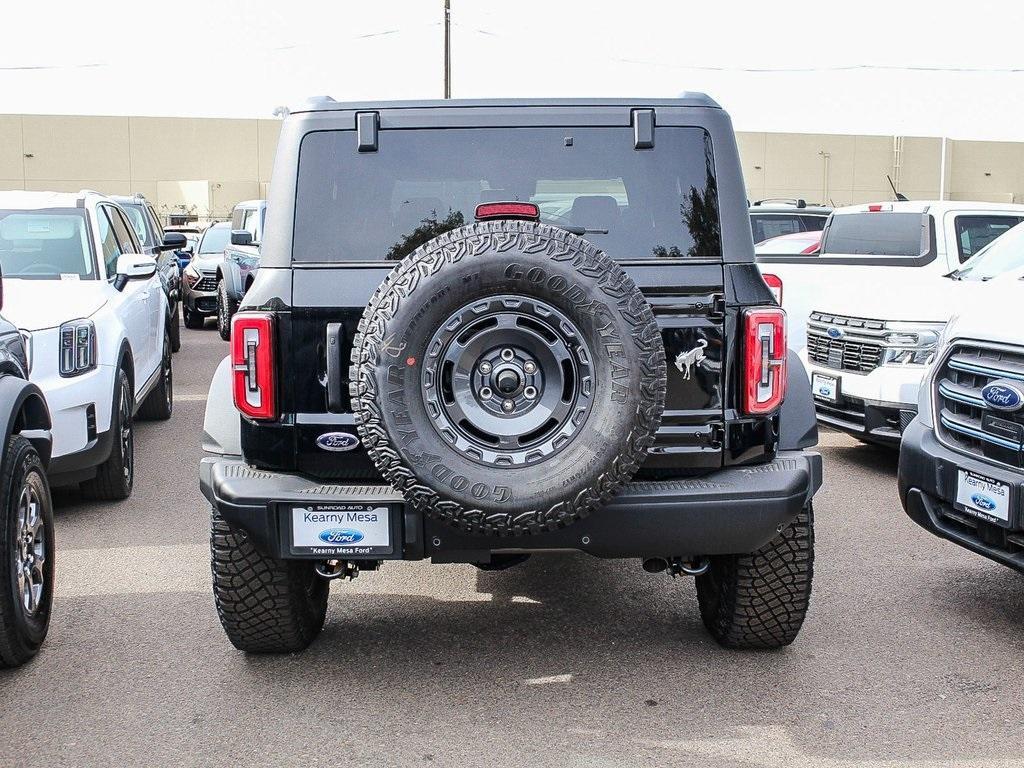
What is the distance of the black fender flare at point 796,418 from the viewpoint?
4.36 metres

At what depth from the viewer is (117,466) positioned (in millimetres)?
7211

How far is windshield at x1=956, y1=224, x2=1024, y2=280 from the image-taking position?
7406 mm

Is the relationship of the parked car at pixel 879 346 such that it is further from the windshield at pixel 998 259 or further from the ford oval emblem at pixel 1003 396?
the ford oval emblem at pixel 1003 396

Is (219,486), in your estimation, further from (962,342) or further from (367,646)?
(962,342)

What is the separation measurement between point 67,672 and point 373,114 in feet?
7.82

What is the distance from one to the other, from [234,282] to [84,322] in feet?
29.4

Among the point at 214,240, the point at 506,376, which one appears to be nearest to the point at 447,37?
the point at 214,240

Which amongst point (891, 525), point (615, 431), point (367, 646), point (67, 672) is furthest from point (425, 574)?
point (891, 525)

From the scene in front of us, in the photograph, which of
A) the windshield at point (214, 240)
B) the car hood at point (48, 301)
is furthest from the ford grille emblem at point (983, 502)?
the windshield at point (214, 240)

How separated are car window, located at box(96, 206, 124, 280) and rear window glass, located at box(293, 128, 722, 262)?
4.47 m

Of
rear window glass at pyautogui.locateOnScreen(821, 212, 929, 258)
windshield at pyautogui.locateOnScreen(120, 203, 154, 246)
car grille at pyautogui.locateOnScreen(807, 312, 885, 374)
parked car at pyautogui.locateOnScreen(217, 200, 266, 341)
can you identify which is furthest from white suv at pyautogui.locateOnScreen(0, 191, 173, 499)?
rear window glass at pyautogui.locateOnScreen(821, 212, 929, 258)

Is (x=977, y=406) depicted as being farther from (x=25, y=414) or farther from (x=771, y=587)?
(x=25, y=414)

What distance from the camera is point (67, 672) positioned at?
446 cm

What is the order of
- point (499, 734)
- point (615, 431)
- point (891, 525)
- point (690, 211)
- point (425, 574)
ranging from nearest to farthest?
point (615, 431), point (499, 734), point (690, 211), point (425, 574), point (891, 525)
